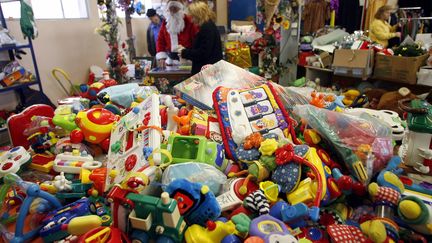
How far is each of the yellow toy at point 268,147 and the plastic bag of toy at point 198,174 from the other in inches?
7.4

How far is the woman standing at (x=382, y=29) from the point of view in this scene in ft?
11.5

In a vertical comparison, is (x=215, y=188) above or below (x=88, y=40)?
below

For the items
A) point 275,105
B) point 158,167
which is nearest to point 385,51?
point 275,105

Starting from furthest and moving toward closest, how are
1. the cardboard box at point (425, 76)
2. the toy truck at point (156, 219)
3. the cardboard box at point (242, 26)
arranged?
the cardboard box at point (242, 26) → the cardboard box at point (425, 76) → the toy truck at point (156, 219)

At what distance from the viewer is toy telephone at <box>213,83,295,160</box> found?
1.36m

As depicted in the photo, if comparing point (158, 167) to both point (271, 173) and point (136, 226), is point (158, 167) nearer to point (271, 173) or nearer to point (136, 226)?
point (136, 226)

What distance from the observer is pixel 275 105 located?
151 centimetres

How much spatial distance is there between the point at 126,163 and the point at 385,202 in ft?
3.04

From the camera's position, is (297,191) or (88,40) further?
(88,40)

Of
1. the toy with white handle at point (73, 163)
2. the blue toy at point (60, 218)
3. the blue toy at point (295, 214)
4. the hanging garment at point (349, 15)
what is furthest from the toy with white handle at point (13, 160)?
the hanging garment at point (349, 15)

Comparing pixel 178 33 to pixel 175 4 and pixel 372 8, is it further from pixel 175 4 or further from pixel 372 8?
pixel 372 8

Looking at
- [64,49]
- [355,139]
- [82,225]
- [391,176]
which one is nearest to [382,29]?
[355,139]

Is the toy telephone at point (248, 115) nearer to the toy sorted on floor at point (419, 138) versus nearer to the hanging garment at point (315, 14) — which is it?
the toy sorted on floor at point (419, 138)

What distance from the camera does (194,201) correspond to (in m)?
0.86
